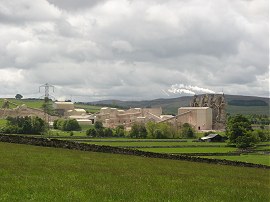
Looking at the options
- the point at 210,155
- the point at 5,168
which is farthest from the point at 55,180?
the point at 210,155

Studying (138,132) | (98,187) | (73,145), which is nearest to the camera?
(98,187)

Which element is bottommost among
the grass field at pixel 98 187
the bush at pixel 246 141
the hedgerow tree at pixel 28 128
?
the bush at pixel 246 141

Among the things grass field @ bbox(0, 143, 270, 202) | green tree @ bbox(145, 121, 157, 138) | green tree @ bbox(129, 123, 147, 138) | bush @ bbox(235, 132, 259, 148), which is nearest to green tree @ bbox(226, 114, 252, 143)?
bush @ bbox(235, 132, 259, 148)

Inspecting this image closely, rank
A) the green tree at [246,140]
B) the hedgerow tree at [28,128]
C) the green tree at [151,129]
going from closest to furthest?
the green tree at [246,140], the hedgerow tree at [28,128], the green tree at [151,129]

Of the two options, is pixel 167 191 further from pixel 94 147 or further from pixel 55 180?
pixel 94 147

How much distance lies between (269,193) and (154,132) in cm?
13805

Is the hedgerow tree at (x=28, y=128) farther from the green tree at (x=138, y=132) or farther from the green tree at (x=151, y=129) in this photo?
the green tree at (x=151, y=129)

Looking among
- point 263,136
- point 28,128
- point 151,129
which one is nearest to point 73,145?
point 28,128

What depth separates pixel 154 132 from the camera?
16212 centimetres

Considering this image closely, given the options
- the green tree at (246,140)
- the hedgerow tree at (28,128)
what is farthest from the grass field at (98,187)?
the hedgerow tree at (28,128)

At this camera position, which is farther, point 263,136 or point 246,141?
point 263,136

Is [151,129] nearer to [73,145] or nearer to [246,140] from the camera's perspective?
[246,140]

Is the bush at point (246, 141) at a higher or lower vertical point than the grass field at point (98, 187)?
lower

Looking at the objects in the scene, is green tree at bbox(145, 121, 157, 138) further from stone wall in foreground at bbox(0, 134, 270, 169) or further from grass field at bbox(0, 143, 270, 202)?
grass field at bbox(0, 143, 270, 202)
